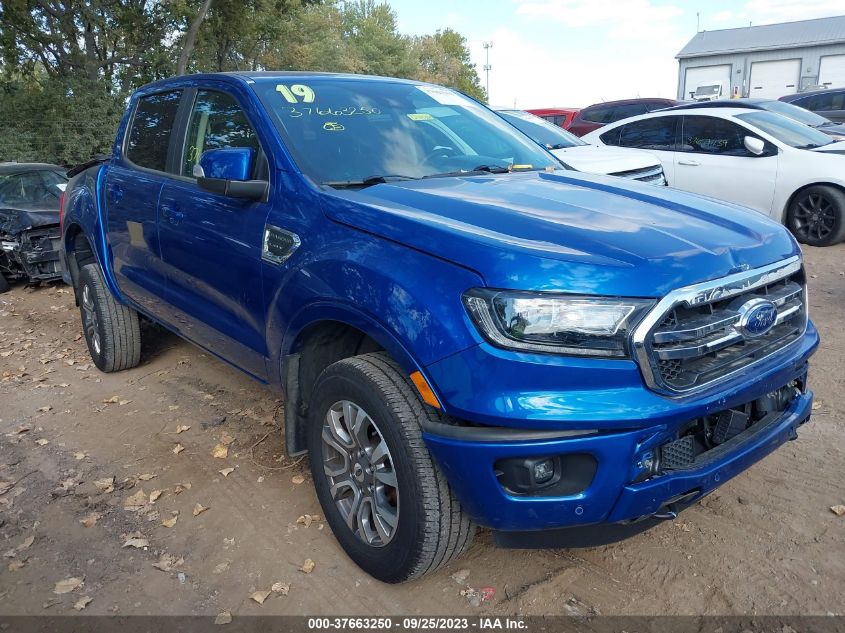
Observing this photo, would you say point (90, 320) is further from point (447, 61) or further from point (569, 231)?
point (447, 61)

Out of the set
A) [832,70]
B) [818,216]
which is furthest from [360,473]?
[832,70]

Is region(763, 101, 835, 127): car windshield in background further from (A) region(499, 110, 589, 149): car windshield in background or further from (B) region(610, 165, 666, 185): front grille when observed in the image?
(B) region(610, 165, 666, 185): front grille

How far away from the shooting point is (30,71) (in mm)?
20594

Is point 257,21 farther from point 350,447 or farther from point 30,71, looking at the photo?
point 350,447

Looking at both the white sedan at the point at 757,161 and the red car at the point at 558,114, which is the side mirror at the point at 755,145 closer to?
the white sedan at the point at 757,161

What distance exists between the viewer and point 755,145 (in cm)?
850

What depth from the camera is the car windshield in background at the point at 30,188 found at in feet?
31.0

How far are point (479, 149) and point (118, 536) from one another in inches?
103

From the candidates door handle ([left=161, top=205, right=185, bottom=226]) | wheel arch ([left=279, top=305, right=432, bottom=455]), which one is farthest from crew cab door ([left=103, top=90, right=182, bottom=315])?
wheel arch ([left=279, top=305, right=432, bottom=455])

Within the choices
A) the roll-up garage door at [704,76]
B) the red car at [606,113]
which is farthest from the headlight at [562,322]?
the roll-up garage door at [704,76]

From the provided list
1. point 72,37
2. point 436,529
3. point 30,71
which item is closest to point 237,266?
point 436,529

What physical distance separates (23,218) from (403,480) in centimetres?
830

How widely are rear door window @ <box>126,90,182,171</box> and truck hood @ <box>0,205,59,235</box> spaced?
16.3 feet

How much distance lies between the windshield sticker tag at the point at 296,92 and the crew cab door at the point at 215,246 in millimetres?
227
